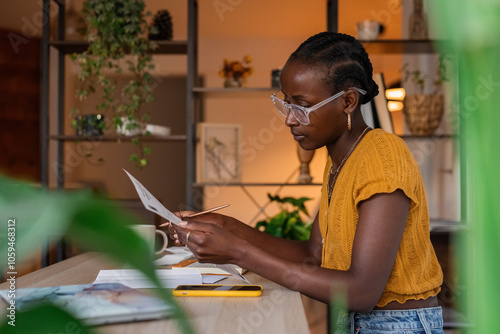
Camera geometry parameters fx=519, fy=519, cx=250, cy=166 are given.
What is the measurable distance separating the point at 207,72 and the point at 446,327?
3421 mm

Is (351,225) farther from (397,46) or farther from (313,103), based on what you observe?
(397,46)

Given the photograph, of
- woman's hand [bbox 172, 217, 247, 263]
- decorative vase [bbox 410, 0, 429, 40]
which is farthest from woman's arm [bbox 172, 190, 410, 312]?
decorative vase [bbox 410, 0, 429, 40]

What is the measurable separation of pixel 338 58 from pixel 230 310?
695mm

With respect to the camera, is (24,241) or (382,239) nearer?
(24,241)

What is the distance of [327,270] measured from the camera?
39.5 inches

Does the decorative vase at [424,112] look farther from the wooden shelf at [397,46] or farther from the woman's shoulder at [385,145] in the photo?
the woman's shoulder at [385,145]

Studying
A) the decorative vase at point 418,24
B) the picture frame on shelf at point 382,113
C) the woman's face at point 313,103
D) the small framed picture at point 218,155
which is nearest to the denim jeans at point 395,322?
the woman's face at point 313,103

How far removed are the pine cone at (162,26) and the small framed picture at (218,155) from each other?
611 millimetres

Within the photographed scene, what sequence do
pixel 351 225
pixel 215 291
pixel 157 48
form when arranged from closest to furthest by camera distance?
pixel 215 291, pixel 351 225, pixel 157 48

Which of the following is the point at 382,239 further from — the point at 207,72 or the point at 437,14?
the point at 207,72

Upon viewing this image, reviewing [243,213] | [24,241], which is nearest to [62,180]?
[243,213]

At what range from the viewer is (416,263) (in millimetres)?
1137

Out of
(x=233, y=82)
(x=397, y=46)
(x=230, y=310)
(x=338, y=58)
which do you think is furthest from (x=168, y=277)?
(x=397, y=46)

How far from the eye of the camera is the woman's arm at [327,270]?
3.16 ft
